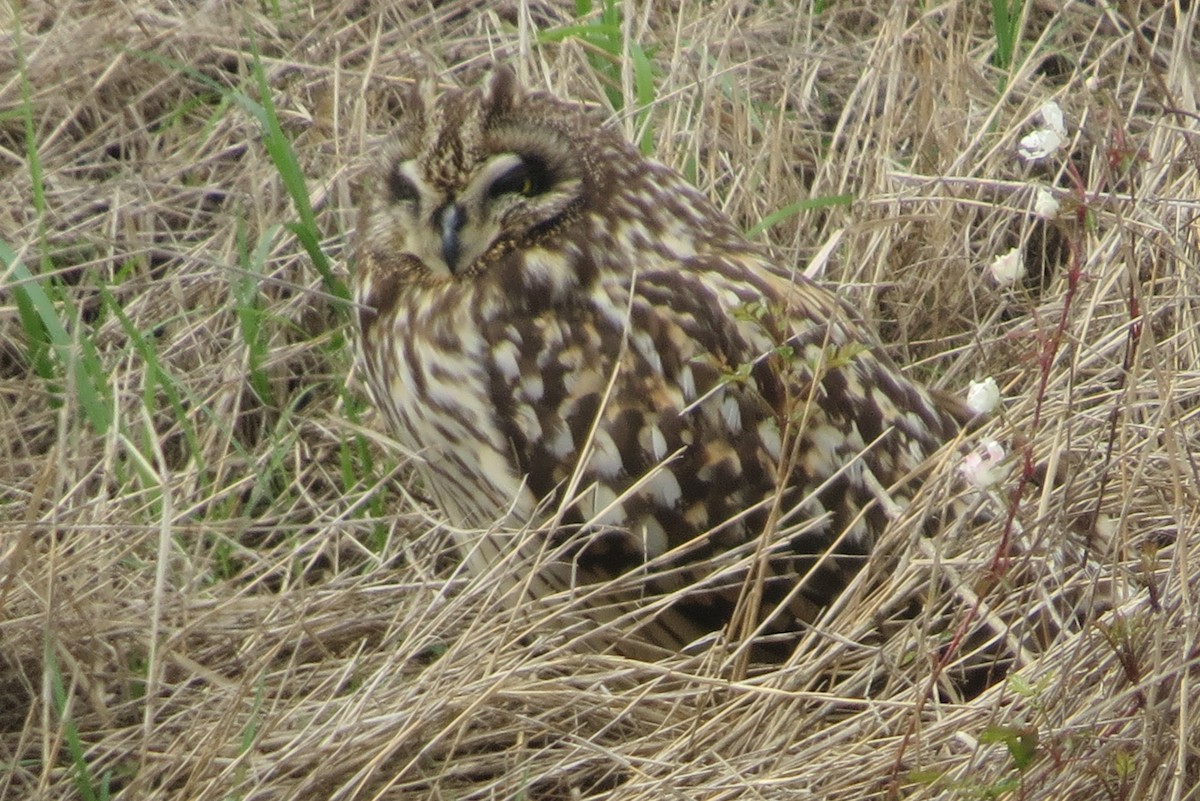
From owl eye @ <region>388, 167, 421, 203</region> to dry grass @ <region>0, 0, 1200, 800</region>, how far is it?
356 millimetres

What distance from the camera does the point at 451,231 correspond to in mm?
2889

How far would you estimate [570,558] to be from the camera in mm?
2912

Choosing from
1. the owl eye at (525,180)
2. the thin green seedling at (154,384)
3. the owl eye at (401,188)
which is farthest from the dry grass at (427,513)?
the owl eye at (525,180)

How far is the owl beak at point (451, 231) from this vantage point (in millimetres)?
2871

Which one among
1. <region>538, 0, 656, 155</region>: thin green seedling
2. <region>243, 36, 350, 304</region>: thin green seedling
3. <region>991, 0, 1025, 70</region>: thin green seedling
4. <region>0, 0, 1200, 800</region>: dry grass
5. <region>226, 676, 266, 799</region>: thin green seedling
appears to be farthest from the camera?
<region>991, 0, 1025, 70</region>: thin green seedling

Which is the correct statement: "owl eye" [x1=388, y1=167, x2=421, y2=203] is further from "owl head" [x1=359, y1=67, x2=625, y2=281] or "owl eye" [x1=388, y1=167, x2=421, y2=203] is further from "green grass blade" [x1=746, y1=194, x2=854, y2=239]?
"green grass blade" [x1=746, y1=194, x2=854, y2=239]

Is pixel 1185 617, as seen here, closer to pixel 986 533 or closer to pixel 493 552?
pixel 986 533

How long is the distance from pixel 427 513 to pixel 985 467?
4.49ft

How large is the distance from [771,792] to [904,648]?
27cm

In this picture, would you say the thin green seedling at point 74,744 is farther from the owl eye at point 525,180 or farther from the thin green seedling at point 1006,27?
the thin green seedling at point 1006,27

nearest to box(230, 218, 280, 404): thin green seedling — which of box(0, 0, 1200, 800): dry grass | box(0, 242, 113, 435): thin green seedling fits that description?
box(0, 0, 1200, 800): dry grass

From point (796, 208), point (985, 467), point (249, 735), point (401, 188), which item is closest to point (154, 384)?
point (401, 188)

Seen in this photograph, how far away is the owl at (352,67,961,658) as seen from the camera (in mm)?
2838

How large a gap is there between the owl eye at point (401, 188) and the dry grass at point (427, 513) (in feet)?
1.17
